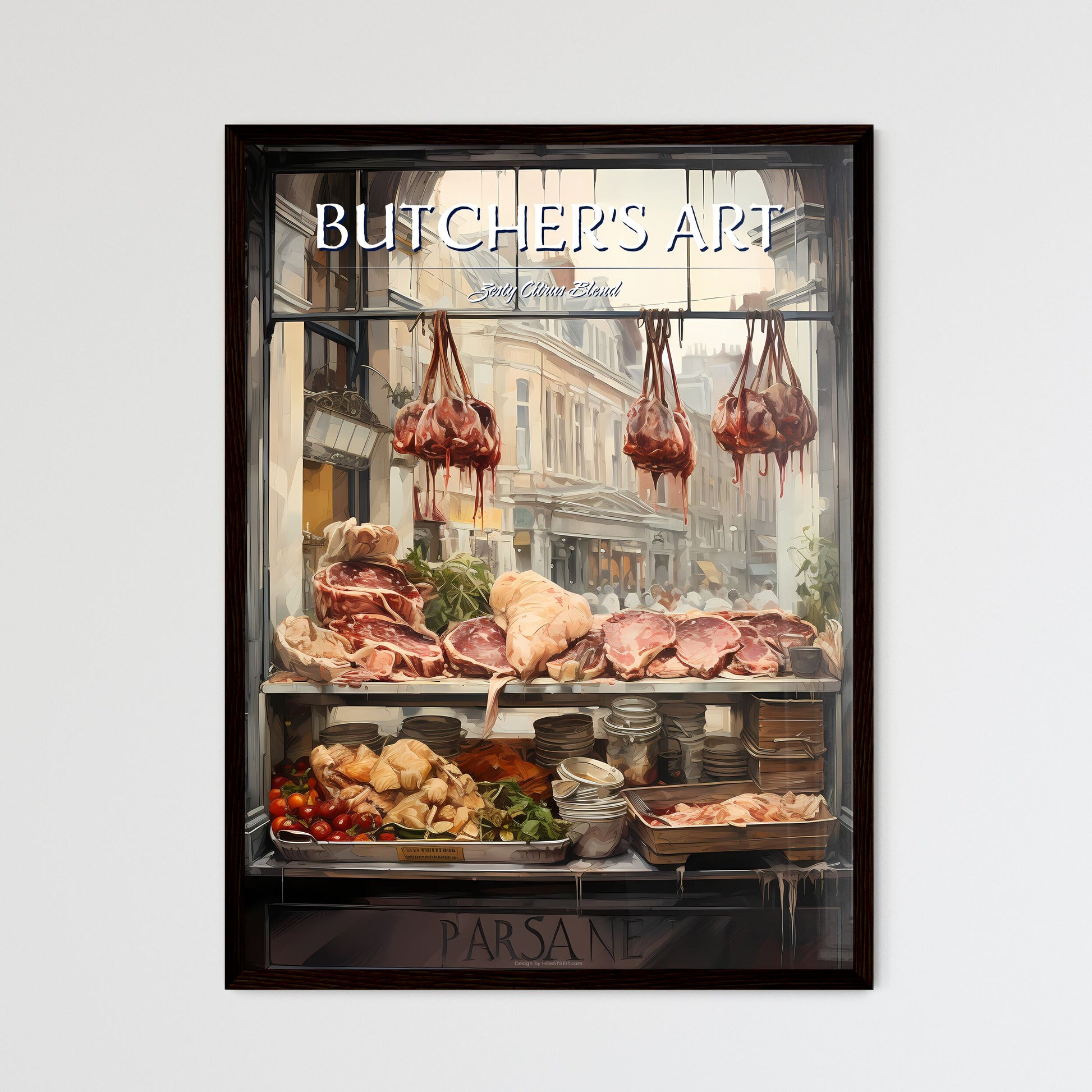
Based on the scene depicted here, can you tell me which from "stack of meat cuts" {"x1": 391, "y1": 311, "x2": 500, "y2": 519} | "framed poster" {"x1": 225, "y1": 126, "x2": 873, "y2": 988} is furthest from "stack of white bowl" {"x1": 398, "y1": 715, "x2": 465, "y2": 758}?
"stack of meat cuts" {"x1": 391, "y1": 311, "x2": 500, "y2": 519}

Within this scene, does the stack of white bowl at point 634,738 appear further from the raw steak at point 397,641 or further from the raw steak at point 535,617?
the raw steak at point 397,641

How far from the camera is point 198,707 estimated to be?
157 centimetres

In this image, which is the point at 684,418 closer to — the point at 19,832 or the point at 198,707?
the point at 198,707

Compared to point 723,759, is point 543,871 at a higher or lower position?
→ lower

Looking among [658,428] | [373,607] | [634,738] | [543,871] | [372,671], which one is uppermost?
[658,428]

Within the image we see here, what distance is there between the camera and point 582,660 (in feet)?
5.01

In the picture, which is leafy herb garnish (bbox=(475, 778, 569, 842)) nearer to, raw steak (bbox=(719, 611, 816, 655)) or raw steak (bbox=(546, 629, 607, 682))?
raw steak (bbox=(546, 629, 607, 682))

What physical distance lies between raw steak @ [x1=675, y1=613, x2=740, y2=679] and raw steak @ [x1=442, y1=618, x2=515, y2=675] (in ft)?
1.00

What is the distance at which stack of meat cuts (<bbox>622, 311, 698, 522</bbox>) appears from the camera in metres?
1.53

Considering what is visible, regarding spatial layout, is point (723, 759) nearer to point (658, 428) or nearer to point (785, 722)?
point (785, 722)

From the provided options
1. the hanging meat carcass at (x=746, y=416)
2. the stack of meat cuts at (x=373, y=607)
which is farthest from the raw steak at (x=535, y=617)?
the hanging meat carcass at (x=746, y=416)

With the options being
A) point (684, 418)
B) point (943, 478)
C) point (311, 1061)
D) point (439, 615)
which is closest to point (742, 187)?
point (684, 418)

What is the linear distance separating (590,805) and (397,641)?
436 millimetres

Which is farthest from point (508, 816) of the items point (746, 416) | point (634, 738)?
point (746, 416)
